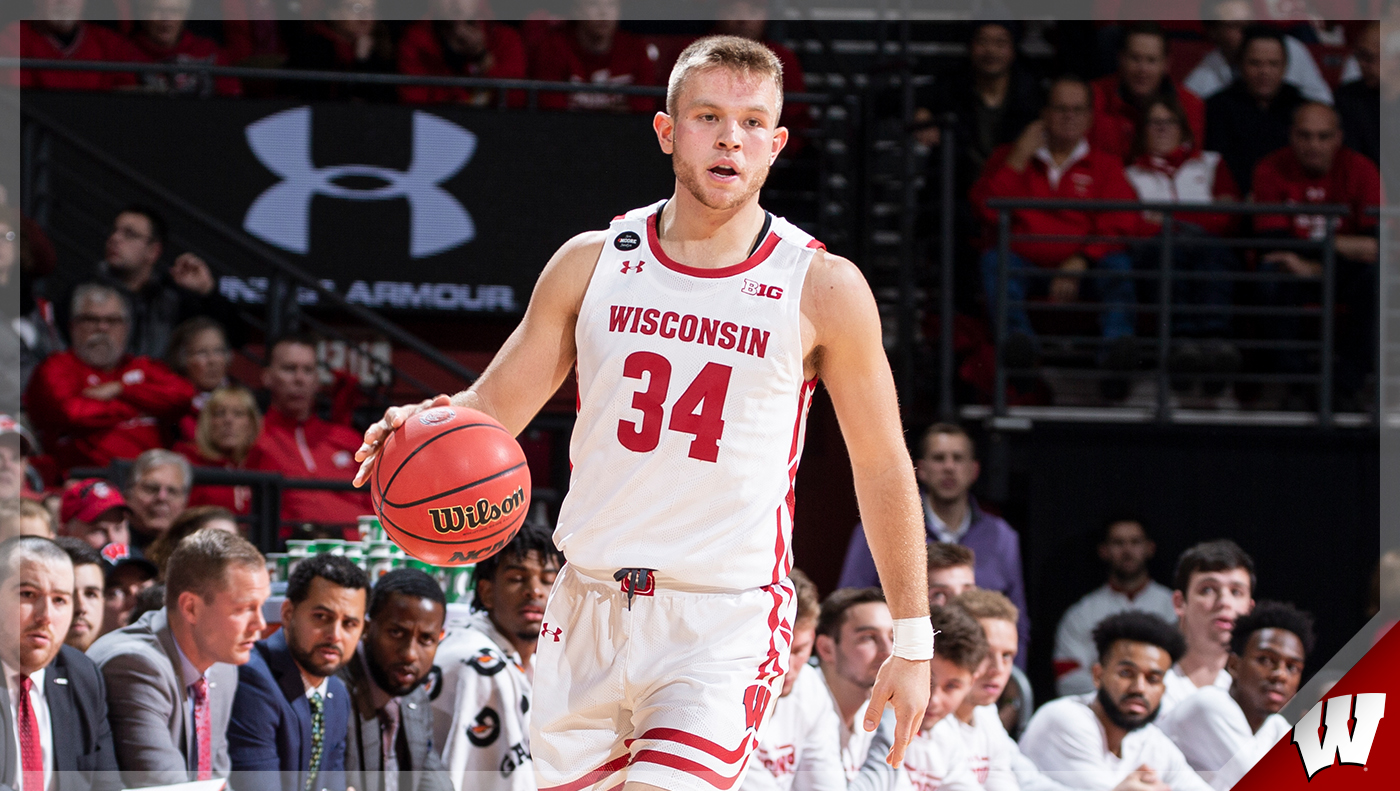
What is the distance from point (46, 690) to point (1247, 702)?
4.83 m

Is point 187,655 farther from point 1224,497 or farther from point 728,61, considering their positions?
point 1224,497

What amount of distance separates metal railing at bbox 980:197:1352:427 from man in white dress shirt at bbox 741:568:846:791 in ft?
9.66

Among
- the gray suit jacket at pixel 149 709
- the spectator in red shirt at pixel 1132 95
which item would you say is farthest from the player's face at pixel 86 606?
the spectator in red shirt at pixel 1132 95

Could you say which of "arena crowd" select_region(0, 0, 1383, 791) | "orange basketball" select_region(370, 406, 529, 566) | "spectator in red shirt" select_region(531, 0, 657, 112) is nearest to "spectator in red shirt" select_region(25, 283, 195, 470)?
"arena crowd" select_region(0, 0, 1383, 791)

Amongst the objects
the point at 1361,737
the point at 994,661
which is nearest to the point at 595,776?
the point at 1361,737

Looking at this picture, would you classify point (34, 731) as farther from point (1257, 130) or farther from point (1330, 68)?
point (1330, 68)

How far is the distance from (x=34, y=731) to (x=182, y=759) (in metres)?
0.49

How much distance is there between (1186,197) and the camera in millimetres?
9570

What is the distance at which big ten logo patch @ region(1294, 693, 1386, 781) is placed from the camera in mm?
4422

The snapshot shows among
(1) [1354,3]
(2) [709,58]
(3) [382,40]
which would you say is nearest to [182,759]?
(2) [709,58]

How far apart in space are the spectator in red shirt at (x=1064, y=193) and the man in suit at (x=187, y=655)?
5.35 meters

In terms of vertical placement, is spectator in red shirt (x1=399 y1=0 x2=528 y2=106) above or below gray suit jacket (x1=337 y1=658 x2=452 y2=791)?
above

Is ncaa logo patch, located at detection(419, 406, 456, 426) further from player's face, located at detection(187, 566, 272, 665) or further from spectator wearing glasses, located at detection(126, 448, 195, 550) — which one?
spectator wearing glasses, located at detection(126, 448, 195, 550)

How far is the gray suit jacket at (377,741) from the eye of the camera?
5.43 m
